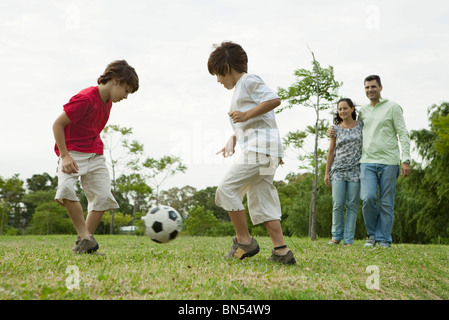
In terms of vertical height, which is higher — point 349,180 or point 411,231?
point 349,180

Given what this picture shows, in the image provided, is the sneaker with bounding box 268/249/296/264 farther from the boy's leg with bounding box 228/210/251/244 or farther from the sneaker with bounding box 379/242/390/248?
the sneaker with bounding box 379/242/390/248

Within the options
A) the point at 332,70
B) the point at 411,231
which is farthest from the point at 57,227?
the point at 332,70

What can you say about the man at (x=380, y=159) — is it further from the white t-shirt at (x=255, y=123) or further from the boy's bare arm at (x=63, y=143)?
the boy's bare arm at (x=63, y=143)

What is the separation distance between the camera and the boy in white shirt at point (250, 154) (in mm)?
3828

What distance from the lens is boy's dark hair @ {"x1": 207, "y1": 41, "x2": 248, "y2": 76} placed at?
4.09 m

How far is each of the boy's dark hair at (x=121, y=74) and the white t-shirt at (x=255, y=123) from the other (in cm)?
136

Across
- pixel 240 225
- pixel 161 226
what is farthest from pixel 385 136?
pixel 161 226

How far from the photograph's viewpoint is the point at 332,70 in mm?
10234

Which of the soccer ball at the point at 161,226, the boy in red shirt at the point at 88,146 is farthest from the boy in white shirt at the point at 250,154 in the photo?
the boy in red shirt at the point at 88,146

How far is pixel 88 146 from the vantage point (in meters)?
4.71

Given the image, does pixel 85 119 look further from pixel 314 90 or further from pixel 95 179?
pixel 314 90

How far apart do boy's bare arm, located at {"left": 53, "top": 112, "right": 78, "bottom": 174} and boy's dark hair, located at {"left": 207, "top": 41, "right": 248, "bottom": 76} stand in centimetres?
167
